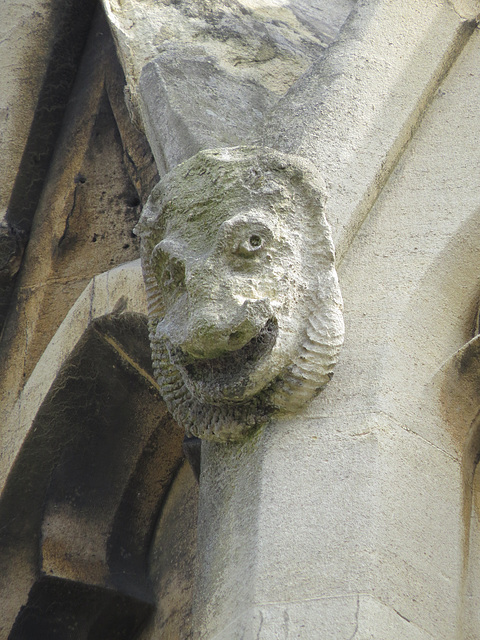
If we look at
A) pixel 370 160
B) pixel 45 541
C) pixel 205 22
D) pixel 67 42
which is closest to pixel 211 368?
pixel 370 160

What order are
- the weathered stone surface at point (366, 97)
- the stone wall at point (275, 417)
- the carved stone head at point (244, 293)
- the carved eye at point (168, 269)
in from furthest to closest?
1. the weathered stone surface at point (366, 97)
2. the carved eye at point (168, 269)
3. the carved stone head at point (244, 293)
4. the stone wall at point (275, 417)

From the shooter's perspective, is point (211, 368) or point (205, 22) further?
point (205, 22)

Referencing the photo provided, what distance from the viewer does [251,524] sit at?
6.91ft

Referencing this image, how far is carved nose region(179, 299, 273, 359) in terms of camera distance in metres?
2.09

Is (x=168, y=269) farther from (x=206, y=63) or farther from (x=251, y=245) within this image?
(x=206, y=63)

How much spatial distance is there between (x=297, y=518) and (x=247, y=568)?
0.14 m

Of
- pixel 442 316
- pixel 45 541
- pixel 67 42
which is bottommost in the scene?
pixel 45 541

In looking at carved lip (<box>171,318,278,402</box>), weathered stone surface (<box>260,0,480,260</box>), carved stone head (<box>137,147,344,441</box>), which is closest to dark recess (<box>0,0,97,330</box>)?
weathered stone surface (<box>260,0,480,260</box>)

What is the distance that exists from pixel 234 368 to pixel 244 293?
170 millimetres

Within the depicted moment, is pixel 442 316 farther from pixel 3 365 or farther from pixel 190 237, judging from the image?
pixel 3 365

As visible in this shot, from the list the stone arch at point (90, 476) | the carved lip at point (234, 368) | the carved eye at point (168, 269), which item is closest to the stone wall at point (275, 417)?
the stone arch at point (90, 476)

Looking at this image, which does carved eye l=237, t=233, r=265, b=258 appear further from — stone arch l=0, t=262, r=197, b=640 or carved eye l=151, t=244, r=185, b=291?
stone arch l=0, t=262, r=197, b=640

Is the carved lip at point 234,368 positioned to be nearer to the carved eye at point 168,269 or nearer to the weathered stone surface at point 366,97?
the carved eye at point 168,269

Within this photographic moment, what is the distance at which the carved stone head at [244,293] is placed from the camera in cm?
215
